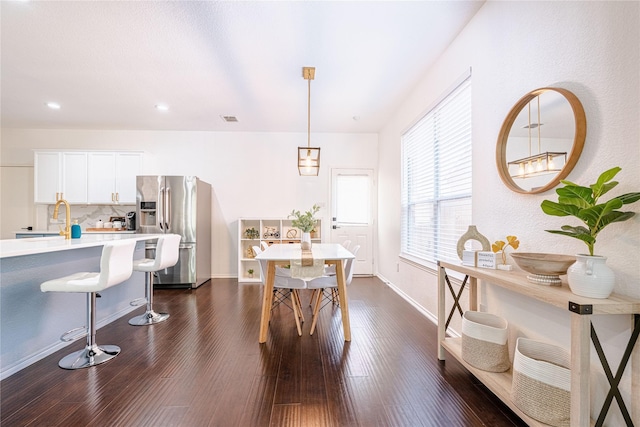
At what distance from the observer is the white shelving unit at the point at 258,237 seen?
489cm

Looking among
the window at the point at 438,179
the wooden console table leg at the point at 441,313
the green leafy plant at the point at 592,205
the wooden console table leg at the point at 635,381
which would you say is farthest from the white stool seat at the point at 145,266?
the wooden console table leg at the point at 635,381

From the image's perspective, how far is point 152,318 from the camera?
2939mm

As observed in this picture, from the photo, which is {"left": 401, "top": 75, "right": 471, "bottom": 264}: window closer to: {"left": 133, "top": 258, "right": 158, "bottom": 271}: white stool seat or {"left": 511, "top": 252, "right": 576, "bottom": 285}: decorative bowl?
{"left": 511, "top": 252, "right": 576, "bottom": 285}: decorative bowl

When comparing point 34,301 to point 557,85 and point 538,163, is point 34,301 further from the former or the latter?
point 557,85

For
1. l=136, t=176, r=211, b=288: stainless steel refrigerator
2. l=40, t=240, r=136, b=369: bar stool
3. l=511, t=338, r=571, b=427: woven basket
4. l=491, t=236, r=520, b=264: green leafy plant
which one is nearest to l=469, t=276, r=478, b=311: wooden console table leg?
l=491, t=236, r=520, b=264: green leafy plant

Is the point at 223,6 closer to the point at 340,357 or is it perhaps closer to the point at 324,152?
the point at 340,357

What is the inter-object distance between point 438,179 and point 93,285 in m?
3.31

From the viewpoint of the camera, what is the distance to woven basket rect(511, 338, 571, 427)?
1224mm

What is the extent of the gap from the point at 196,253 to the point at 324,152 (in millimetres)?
2972

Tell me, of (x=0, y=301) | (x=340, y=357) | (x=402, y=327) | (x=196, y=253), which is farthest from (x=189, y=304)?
(x=402, y=327)

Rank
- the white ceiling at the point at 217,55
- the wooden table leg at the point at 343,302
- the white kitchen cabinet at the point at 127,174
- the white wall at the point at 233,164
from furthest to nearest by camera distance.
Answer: the white wall at the point at 233,164 < the white kitchen cabinet at the point at 127,174 < the wooden table leg at the point at 343,302 < the white ceiling at the point at 217,55

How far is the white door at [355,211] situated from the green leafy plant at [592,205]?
4.13 metres

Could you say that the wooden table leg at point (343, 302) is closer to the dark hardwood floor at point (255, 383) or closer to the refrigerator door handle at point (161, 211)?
the dark hardwood floor at point (255, 383)

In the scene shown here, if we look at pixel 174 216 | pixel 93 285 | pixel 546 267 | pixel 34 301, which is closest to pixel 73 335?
pixel 34 301
